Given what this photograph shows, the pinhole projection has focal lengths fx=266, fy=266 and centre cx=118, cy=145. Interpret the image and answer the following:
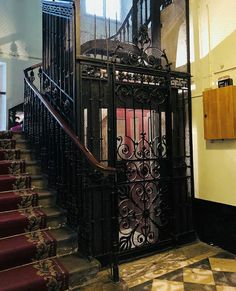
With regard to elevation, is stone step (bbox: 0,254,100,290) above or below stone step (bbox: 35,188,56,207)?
below

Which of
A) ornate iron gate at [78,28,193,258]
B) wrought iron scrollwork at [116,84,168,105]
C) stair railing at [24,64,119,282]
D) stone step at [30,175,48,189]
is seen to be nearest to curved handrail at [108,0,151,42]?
ornate iron gate at [78,28,193,258]

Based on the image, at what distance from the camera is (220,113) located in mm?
3326

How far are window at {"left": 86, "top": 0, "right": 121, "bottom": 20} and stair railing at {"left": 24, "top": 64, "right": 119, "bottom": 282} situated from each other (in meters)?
1.36

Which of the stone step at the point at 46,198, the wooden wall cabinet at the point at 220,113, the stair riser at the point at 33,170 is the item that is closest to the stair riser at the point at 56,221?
the stone step at the point at 46,198

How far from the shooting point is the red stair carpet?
2.19 m

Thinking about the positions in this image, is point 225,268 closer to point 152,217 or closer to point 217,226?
point 217,226

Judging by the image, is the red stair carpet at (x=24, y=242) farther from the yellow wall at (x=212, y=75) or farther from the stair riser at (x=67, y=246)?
the yellow wall at (x=212, y=75)

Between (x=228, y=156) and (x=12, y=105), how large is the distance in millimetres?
4961

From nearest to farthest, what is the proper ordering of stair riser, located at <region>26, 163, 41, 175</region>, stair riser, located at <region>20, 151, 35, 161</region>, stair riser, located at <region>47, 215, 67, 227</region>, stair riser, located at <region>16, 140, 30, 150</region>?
1. stair riser, located at <region>47, 215, 67, 227</region>
2. stair riser, located at <region>26, 163, 41, 175</region>
3. stair riser, located at <region>20, 151, 35, 161</region>
4. stair riser, located at <region>16, 140, 30, 150</region>

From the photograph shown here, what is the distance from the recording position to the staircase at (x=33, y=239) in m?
2.25

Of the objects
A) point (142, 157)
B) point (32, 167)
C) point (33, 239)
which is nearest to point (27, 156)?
point (32, 167)

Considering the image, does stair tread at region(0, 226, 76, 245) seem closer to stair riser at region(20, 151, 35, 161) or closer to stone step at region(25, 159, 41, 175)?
stone step at region(25, 159, 41, 175)

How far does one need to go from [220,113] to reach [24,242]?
2.65 m

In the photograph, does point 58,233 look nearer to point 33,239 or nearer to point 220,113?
point 33,239
